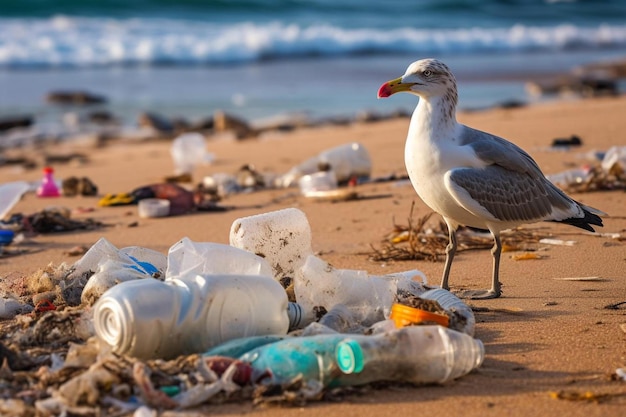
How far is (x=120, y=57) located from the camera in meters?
26.7

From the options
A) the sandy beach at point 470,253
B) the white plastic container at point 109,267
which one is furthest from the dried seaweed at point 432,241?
the white plastic container at point 109,267

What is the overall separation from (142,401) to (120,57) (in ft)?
78.8

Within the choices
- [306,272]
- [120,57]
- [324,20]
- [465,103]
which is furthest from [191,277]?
[324,20]

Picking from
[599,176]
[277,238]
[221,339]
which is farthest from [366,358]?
[599,176]

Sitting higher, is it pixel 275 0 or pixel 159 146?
pixel 275 0

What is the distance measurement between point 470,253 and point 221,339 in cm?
279

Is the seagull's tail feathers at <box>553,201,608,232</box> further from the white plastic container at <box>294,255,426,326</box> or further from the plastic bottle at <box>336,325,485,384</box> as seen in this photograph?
the plastic bottle at <box>336,325,485,384</box>

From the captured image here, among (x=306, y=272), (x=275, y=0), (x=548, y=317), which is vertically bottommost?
(x=548, y=317)

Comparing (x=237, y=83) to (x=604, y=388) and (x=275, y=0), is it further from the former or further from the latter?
(x=604, y=388)

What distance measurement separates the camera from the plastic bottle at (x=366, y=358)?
3.80m

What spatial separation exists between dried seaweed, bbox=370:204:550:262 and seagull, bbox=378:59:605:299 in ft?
2.22

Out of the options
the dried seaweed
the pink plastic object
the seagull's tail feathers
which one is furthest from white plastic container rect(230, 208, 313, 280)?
the pink plastic object

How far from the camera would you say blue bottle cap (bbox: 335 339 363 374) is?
147 inches

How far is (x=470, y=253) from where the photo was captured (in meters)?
6.50
